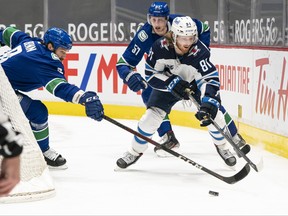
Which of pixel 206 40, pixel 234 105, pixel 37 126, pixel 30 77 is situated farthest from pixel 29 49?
pixel 234 105

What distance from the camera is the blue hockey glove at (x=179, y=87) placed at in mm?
5105

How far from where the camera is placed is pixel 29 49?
5.10 metres

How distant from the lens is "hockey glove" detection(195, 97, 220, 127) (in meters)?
4.90

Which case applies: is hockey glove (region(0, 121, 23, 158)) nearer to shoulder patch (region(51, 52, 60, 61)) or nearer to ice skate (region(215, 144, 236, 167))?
shoulder patch (region(51, 52, 60, 61))

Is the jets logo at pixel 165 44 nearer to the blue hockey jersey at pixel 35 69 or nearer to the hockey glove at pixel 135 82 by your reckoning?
the hockey glove at pixel 135 82

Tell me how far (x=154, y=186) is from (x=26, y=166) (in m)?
0.81

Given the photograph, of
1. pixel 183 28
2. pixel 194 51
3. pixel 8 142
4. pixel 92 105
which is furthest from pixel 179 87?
pixel 8 142

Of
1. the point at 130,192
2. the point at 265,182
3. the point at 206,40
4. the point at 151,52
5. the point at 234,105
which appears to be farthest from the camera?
the point at 234,105

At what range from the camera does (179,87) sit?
16.8 feet

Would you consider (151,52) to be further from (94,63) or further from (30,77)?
(94,63)

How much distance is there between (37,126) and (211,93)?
3.71 ft

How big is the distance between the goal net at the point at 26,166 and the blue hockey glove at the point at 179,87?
0.99 meters

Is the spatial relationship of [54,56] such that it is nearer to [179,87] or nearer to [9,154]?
[179,87]

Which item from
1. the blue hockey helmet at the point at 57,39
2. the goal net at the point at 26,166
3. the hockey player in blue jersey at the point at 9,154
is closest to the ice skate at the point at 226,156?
the blue hockey helmet at the point at 57,39
